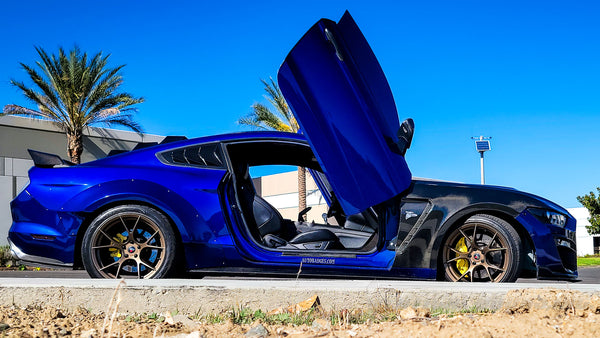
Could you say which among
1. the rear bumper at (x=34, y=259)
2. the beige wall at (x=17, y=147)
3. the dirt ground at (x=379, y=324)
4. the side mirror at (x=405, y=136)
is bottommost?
the dirt ground at (x=379, y=324)

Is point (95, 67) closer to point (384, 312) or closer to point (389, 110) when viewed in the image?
point (389, 110)

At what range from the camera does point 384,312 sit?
308cm

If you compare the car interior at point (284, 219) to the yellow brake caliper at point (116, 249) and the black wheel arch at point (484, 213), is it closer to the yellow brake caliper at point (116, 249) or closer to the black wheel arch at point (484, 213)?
the black wheel arch at point (484, 213)

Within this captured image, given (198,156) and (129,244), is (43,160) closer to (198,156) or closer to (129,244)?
(129,244)

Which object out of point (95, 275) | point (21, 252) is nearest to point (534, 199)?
point (95, 275)

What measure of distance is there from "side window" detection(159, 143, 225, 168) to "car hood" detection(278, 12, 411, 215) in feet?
2.75

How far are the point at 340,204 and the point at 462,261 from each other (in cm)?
106

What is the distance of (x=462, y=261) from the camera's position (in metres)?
4.46

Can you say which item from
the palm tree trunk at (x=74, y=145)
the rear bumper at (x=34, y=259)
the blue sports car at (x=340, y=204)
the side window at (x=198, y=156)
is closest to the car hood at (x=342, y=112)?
the blue sports car at (x=340, y=204)

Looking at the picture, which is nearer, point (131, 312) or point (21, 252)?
point (131, 312)

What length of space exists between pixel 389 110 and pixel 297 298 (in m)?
1.83

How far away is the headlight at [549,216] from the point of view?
4457 millimetres

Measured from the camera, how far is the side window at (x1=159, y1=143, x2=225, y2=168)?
184 inches

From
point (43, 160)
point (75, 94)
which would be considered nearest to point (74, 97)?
point (75, 94)
